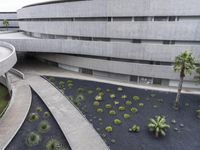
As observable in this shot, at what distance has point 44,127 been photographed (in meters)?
21.6

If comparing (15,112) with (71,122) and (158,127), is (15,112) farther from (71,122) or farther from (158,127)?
(158,127)

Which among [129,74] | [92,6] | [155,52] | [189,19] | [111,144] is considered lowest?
[111,144]

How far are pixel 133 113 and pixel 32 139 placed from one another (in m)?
13.4

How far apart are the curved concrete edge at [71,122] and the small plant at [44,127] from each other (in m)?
1.33

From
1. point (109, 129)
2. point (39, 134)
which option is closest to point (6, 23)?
point (39, 134)

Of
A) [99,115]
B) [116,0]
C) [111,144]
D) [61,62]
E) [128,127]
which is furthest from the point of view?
[61,62]

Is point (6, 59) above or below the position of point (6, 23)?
below

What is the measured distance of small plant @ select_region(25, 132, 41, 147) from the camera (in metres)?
19.3

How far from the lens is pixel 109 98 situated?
28609 millimetres

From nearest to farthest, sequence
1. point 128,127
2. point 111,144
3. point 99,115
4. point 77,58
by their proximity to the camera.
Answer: point 111,144 < point 128,127 < point 99,115 < point 77,58

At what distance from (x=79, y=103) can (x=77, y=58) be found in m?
14.3

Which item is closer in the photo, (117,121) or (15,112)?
(117,121)

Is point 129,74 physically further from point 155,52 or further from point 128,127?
point 128,127

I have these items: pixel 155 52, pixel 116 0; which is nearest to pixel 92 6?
pixel 116 0
